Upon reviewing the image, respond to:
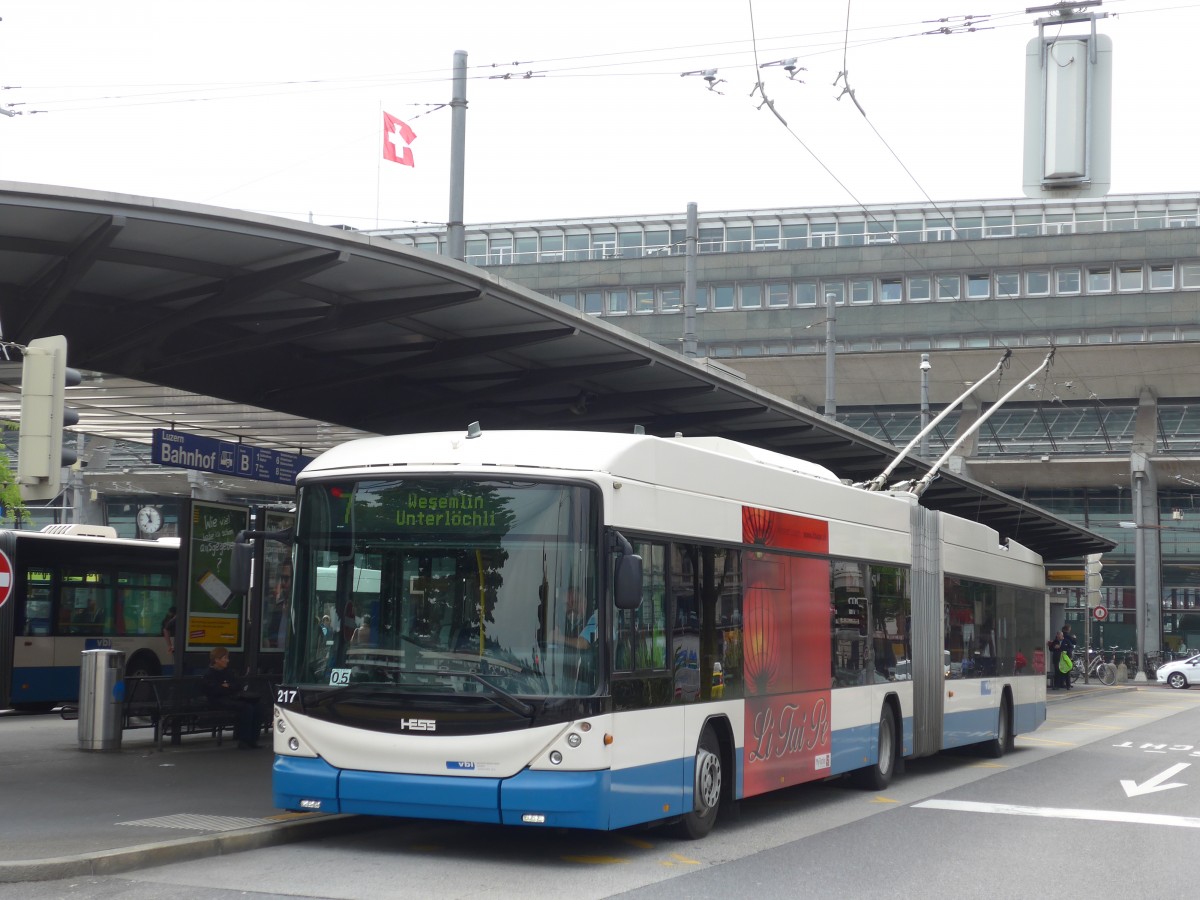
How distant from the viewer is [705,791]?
11.1 meters

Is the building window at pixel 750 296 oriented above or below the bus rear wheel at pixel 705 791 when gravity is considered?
above

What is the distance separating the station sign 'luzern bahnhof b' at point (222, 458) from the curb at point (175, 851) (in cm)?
561

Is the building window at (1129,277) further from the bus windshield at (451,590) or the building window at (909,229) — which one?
the bus windshield at (451,590)

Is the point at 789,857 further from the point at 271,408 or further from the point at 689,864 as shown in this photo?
the point at 271,408

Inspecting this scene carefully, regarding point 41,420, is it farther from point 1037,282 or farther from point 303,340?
point 1037,282

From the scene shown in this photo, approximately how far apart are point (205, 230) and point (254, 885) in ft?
16.6

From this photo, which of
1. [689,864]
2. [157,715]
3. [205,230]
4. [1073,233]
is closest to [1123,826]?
[689,864]

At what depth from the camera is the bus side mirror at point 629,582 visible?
949 cm

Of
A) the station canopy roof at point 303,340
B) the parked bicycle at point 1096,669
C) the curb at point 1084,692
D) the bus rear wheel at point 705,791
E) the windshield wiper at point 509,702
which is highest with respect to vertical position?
the station canopy roof at point 303,340

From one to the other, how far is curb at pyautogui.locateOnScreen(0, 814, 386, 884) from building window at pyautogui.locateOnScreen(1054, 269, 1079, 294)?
49.6m

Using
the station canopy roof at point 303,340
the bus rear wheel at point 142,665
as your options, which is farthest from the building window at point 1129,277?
the bus rear wheel at point 142,665

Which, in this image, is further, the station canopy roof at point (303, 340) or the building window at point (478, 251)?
the building window at point (478, 251)

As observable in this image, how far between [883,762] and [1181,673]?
38627mm

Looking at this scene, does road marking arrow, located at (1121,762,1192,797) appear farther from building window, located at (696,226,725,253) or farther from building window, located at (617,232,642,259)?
building window, located at (617,232,642,259)
